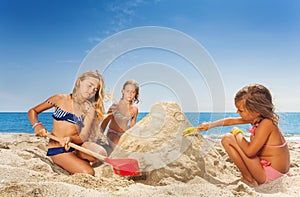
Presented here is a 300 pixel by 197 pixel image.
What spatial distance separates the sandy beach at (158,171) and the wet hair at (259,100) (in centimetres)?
70

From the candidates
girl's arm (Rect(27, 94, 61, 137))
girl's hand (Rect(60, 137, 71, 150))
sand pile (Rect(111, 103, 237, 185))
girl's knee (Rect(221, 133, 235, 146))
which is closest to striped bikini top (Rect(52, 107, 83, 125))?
girl's arm (Rect(27, 94, 61, 137))

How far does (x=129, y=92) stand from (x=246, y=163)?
237cm

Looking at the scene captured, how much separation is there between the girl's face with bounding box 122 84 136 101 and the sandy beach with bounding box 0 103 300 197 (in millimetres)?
1284

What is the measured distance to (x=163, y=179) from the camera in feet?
9.77

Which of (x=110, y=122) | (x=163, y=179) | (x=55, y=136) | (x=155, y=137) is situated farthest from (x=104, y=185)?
(x=110, y=122)

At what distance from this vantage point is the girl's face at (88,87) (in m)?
3.56

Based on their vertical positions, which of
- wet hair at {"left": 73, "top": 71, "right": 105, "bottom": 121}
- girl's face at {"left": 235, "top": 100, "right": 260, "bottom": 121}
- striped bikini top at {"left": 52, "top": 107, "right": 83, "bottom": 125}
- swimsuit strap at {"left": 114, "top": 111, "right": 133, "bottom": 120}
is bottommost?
swimsuit strap at {"left": 114, "top": 111, "right": 133, "bottom": 120}

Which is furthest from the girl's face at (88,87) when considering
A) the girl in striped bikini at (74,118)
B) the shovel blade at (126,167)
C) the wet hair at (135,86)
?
the wet hair at (135,86)

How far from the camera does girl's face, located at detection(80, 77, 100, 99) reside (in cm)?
356

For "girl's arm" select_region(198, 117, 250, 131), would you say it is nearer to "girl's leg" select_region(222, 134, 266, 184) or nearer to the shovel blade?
"girl's leg" select_region(222, 134, 266, 184)

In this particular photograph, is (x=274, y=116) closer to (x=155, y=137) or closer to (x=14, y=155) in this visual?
(x=155, y=137)

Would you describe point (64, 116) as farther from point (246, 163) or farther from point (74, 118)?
point (246, 163)

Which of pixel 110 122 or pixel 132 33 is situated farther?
pixel 110 122

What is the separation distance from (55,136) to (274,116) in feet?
8.22
